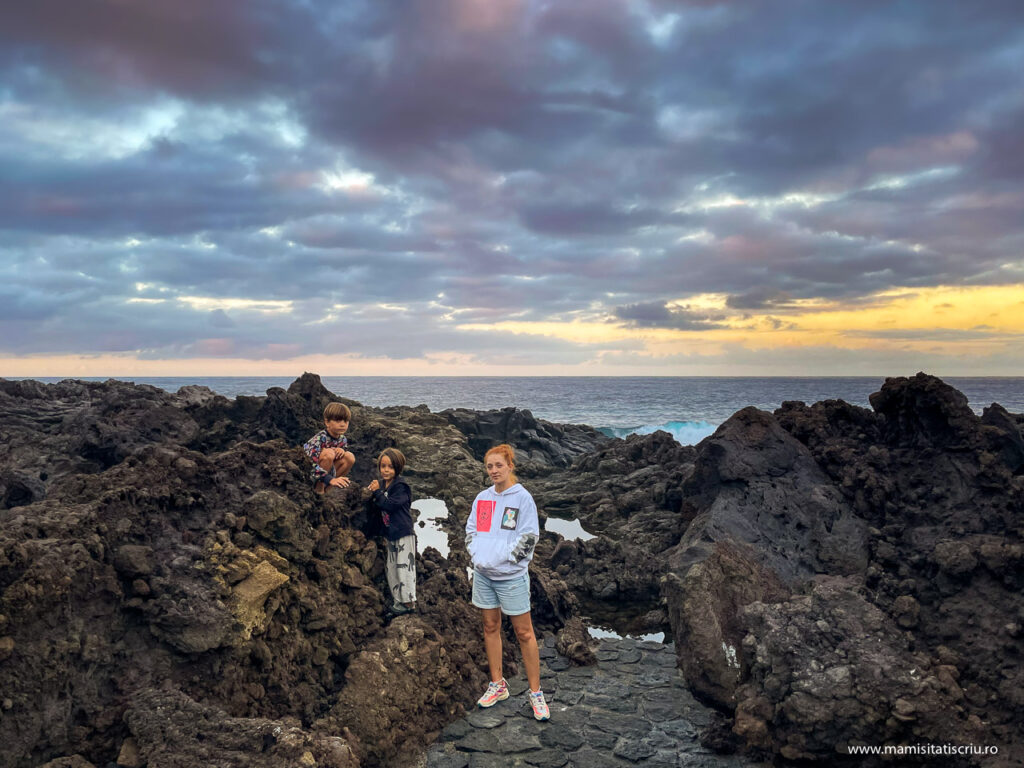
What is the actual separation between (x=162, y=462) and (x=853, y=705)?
5.42m

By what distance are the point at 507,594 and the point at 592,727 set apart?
125 centimetres

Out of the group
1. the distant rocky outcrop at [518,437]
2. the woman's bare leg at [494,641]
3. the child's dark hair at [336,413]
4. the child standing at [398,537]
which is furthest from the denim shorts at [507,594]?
the distant rocky outcrop at [518,437]

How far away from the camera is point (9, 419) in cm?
1259

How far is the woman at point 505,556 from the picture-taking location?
535cm

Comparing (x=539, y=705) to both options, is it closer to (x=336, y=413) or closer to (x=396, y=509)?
(x=396, y=509)

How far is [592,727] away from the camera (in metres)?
5.32

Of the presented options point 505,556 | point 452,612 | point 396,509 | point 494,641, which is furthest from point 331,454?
point 494,641

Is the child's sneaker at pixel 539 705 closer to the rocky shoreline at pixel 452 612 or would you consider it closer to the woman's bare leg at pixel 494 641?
the rocky shoreline at pixel 452 612

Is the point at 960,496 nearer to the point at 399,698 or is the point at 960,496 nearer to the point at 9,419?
the point at 399,698

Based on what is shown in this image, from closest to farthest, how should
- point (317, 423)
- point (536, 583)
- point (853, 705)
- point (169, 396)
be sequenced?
point (853, 705) < point (536, 583) < point (317, 423) < point (169, 396)

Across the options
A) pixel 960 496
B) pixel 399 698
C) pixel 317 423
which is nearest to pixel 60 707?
pixel 399 698

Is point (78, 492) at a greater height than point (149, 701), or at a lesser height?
greater

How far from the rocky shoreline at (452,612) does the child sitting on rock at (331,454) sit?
217 mm

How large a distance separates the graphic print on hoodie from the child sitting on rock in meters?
1.47
